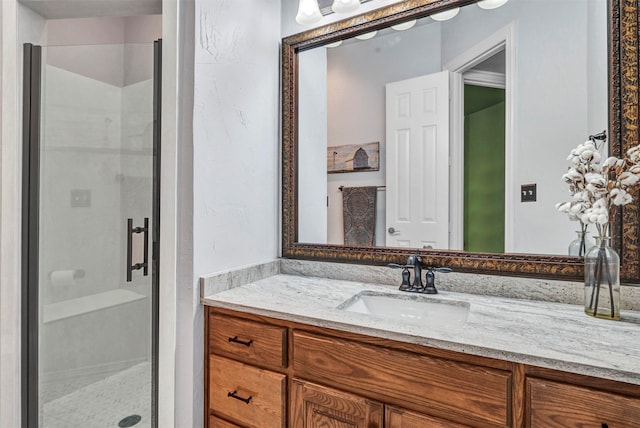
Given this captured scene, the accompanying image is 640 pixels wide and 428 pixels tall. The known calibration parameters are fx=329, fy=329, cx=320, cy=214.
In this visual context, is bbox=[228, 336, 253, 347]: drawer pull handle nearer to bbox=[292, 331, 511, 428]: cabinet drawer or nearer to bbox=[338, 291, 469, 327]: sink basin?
bbox=[292, 331, 511, 428]: cabinet drawer

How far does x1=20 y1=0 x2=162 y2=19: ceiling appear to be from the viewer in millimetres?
1346

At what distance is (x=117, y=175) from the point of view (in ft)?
4.75

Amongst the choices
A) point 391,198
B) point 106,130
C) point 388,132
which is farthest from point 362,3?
point 106,130

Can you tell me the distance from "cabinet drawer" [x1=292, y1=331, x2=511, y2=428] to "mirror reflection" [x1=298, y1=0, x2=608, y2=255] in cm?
59

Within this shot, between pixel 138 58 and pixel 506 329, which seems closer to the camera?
pixel 506 329

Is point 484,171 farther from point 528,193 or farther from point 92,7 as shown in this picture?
point 92,7

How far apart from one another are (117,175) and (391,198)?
1220 millimetres

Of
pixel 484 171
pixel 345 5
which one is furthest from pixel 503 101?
pixel 345 5

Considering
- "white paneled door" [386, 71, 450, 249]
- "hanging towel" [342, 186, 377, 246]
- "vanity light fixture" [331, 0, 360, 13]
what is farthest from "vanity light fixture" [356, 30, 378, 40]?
"hanging towel" [342, 186, 377, 246]

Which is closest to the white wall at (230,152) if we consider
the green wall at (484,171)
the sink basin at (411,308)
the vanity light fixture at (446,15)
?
the sink basin at (411,308)

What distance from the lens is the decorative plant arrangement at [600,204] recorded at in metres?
0.95

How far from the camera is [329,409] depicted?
0.99m

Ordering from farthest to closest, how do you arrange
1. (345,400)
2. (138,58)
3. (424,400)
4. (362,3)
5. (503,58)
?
(362,3), (138,58), (503,58), (345,400), (424,400)

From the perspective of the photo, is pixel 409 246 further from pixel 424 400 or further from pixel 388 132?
pixel 424 400
